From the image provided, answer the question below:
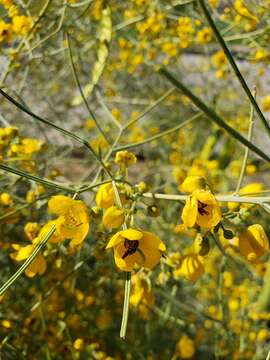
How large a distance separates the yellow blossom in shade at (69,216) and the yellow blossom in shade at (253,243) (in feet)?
1.01

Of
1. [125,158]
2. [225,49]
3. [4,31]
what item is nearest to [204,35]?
[4,31]

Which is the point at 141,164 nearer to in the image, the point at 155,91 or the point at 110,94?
the point at 155,91

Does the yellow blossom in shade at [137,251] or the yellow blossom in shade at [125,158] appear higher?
the yellow blossom in shade at [125,158]

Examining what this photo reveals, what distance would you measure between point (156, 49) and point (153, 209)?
225cm

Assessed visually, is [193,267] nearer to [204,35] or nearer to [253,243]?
[253,243]

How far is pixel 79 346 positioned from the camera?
5.14 feet

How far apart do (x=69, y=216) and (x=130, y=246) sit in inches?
4.8

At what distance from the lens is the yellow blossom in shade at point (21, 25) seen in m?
1.68

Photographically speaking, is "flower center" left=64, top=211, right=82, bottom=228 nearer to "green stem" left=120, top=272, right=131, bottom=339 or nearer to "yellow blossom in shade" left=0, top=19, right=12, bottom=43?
"green stem" left=120, top=272, right=131, bottom=339

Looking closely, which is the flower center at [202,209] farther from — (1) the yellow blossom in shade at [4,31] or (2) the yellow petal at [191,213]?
(1) the yellow blossom in shade at [4,31]

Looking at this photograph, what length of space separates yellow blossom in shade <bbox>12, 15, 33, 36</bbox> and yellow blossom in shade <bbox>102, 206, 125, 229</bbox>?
3.18ft

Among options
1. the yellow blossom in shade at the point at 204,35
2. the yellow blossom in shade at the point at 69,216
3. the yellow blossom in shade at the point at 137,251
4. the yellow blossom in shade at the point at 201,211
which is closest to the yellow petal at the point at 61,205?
the yellow blossom in shade at the point at 69,216

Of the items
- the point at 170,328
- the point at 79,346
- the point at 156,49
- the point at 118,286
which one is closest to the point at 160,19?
the point at 156,49

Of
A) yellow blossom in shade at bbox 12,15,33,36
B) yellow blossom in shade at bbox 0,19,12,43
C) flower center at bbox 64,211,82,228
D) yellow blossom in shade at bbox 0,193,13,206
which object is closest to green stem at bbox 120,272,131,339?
flower center at bbox 64,211,82,228
